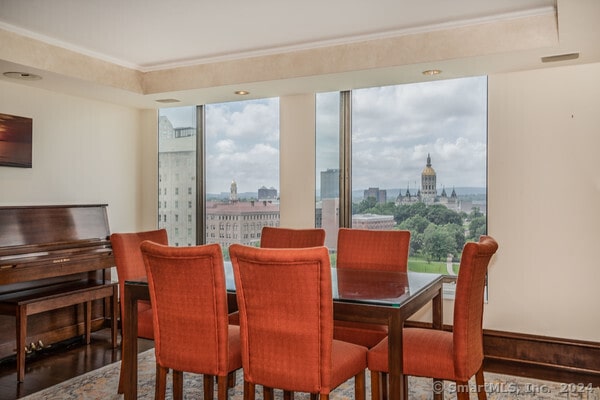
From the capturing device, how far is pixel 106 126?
5469 mm

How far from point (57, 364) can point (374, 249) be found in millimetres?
2683

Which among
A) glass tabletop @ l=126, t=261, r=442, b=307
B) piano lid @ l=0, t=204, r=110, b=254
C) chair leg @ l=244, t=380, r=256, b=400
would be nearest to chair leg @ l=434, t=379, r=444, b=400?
glass tabletop @ l=126, t=261, r=442, b=307

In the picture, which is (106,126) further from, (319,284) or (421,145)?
(319,284)

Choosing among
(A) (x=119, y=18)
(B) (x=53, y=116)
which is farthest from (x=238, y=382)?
(B) (x=53, y=116)

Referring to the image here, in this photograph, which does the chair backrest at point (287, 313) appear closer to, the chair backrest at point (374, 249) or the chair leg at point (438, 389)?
the chair leg at point (438, 389)

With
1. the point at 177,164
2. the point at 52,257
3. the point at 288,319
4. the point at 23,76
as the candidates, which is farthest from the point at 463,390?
the point at 177,164

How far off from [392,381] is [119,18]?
2.97m

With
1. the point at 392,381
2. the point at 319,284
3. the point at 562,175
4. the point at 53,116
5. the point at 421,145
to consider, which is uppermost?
the point at 53,116

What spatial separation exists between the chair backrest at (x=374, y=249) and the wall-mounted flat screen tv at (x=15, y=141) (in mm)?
2932

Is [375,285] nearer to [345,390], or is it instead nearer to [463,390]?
[463,390]

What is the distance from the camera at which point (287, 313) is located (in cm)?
230

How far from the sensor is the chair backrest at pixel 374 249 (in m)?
3.65

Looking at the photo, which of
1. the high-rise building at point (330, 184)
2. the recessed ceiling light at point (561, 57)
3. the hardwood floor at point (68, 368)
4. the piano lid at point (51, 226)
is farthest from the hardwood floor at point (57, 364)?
the recessed ceiling light at point (561, 57)

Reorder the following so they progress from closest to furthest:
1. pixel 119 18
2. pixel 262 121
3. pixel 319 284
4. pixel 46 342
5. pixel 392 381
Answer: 1. pixel 319 284
2. pixel 392 381
3. pixel 119 18
4. pixel 46 342
5. pixel 262 121
